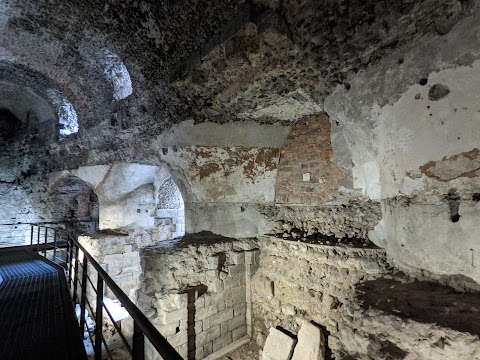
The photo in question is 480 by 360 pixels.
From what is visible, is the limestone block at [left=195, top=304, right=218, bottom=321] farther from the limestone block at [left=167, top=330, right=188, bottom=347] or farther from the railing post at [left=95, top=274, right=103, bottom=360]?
the railing post at [left=95, top=274, right=103, bottom=360]

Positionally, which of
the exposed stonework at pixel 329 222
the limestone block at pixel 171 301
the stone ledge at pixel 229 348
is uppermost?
the exposed stonework at pixel 329 222

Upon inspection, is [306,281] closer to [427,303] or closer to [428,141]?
[427,303]

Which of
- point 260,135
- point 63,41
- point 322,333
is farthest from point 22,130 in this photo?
point 322,333

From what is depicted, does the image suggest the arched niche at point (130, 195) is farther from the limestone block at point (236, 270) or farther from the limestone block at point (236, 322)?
the limestone block at point (236, 322)

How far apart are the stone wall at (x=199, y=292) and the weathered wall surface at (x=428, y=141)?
6.92 ft

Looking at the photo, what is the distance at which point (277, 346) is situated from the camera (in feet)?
11.2

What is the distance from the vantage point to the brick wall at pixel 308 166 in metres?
3.57

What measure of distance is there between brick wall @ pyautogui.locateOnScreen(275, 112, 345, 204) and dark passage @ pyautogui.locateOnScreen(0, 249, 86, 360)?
294 cm

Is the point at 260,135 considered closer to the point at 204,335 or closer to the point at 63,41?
the point at 204,335

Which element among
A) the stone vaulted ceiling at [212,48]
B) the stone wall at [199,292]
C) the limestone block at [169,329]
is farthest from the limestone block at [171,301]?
the stone vaulted ceiling at [212,48]

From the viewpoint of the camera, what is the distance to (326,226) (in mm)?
3633

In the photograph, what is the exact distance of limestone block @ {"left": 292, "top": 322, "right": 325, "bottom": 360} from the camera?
3.11m

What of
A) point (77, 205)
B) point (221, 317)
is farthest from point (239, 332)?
point (77, 205)

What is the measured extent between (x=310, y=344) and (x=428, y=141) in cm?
259
